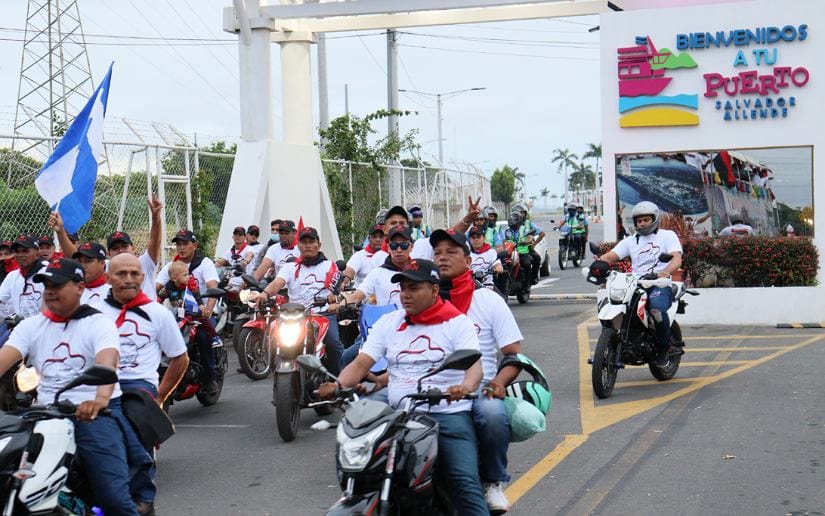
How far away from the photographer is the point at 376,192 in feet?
87.2

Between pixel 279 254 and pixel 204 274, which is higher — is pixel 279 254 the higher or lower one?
the higher one

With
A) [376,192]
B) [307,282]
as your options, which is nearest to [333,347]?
[307,282]

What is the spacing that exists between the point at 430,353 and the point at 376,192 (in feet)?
69.4

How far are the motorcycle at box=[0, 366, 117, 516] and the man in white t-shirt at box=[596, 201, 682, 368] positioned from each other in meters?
7.15

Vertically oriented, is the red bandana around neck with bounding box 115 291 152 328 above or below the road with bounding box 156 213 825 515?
above

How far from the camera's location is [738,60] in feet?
57.3

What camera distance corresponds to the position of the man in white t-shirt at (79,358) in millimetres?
5461

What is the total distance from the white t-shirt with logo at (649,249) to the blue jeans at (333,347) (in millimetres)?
3105

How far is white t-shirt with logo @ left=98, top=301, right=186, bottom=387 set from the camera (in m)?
6.43

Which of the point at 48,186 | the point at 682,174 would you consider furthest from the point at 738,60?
the point at 48,186

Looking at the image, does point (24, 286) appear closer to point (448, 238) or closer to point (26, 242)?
point (26, 242)

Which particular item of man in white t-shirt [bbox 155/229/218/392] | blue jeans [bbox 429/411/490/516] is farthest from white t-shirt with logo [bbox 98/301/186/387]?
man in white t-shirt [bbox 155/229/218/392]

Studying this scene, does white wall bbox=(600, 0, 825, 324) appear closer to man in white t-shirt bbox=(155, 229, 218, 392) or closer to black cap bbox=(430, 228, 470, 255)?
man in white t-shirt bbox=(155, 229, 218, 392)

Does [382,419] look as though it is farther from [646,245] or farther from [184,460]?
[646,245]
